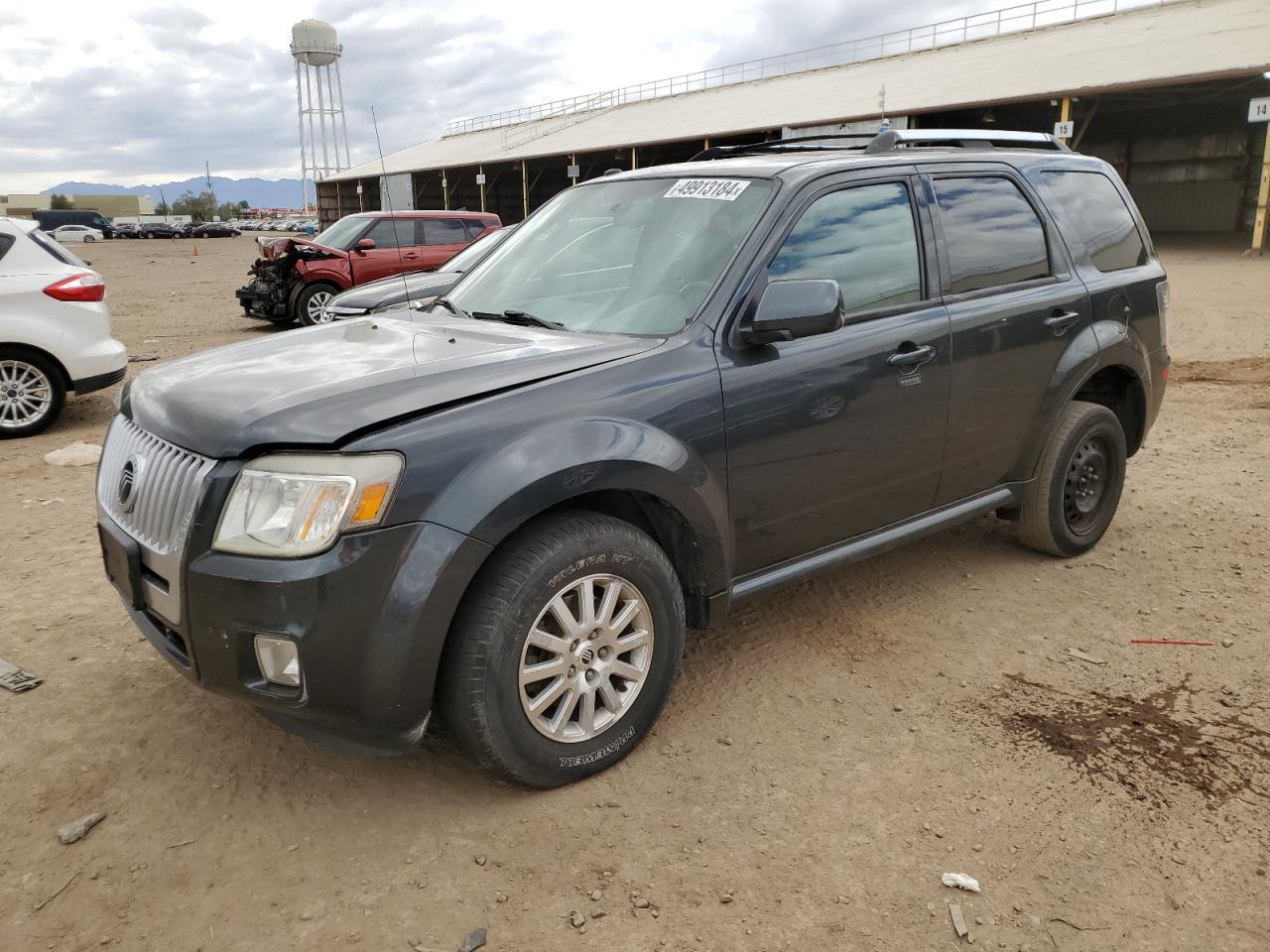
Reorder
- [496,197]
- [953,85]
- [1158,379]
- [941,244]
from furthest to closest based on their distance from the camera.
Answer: [496,197] → [953,85] → [1158,379] → [941,244]

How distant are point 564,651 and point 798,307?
1273 mm

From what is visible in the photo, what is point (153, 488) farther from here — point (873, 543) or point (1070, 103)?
point (1070, 103)

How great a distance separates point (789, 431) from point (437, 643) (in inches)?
54.8

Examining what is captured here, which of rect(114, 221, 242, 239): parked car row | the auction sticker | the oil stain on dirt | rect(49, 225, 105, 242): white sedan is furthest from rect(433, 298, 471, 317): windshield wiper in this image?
rect(114, 221, 242, 239): parked car row

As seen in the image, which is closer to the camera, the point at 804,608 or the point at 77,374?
the point at 804,608

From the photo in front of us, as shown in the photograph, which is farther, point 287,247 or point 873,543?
point 287,247

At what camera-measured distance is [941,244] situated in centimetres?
387

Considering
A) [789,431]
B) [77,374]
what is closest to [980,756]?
[789,431]

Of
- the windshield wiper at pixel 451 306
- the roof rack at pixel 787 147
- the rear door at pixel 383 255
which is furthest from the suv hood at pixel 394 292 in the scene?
the windshield wiper at pixel 451 306

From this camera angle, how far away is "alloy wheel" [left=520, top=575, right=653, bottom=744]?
2795 mm

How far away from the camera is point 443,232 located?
47.0ft

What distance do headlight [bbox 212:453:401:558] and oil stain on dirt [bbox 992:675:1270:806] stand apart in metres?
2.19

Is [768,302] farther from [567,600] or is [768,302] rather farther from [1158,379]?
[1158,379]

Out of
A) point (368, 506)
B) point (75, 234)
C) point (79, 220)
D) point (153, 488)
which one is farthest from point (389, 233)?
point (79, 220)
